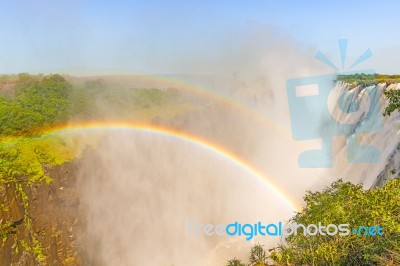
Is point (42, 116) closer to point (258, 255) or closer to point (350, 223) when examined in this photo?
point (258, 255)

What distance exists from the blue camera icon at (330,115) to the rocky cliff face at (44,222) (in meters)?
20.9

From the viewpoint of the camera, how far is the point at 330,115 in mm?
37906

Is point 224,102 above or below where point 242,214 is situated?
above

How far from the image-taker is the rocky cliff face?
18.6 m

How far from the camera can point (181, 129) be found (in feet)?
119

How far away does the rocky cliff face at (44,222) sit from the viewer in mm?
18625

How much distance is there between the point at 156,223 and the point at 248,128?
1736cm

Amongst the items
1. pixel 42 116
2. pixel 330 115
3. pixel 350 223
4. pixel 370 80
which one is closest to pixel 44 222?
pixel 42 116

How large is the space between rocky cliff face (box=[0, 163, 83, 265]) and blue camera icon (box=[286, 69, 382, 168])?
68.7 ft

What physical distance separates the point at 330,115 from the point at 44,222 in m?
30.9

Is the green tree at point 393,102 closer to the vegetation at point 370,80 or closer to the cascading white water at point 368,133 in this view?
the cascading white water at point 368,133

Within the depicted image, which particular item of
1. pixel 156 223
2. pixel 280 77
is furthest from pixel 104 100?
pixel 280 77

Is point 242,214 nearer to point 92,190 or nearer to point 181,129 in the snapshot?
point 181,129

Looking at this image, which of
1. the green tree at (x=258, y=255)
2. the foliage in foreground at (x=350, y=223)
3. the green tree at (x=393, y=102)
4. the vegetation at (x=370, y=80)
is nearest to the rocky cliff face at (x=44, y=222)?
the green tree at (x=258, y=255)
